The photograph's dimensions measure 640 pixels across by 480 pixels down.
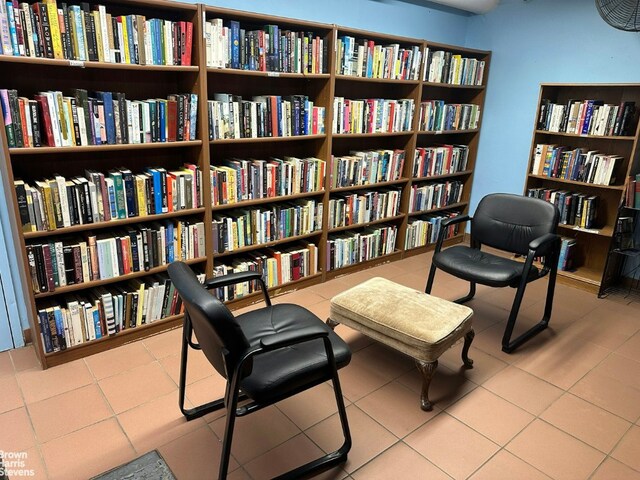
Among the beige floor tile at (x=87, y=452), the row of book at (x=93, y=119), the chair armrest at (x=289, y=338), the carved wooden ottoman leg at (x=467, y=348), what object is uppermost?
the row of book at (x=93, y=119)

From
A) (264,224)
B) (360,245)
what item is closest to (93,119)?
(264,224)

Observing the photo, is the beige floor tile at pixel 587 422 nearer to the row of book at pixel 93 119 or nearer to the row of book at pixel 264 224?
the row of book at pixel 264 224

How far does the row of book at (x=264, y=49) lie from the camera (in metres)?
2.58

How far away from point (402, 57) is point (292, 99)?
3.67 ft

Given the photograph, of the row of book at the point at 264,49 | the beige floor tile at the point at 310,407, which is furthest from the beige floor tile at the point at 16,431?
the row of book at the point at 264,49

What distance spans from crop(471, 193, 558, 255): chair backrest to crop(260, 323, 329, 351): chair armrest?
1.93 m

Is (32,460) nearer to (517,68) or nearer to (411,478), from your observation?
(411,478)

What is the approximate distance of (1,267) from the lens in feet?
7.96

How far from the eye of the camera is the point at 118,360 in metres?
2.50

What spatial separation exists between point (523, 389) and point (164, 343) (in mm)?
2060

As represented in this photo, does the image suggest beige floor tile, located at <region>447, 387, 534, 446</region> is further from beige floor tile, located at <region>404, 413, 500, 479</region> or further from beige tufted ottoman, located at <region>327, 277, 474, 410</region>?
beige tufted ottoman, located at <region>327, 277, 474, 410</region>

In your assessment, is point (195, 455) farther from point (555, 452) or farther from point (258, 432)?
point (555, 452)

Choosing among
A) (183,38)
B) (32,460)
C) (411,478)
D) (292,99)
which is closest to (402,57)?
(292,99)

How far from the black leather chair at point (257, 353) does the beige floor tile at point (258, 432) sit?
0.66 feet
